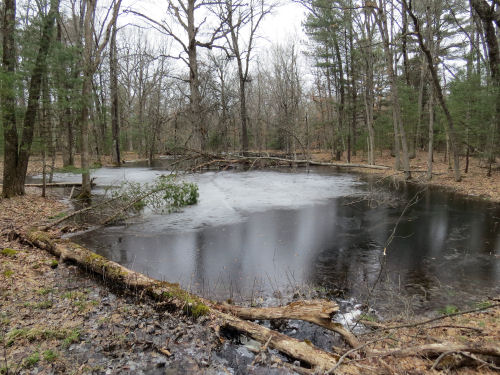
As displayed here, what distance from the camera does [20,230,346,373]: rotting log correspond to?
3.72 meters

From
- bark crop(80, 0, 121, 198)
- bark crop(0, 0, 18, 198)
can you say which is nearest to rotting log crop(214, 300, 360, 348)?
bark crop(0, 0, 18, 198)

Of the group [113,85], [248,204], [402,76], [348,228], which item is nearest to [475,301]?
[348,228]

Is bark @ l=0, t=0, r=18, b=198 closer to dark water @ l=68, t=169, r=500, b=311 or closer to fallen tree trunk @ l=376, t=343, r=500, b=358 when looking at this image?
dark water @ l=68, t=169, r=500, b=311

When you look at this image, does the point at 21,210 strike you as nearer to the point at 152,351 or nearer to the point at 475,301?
Answer: the point at 152,351

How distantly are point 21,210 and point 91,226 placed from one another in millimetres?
2352

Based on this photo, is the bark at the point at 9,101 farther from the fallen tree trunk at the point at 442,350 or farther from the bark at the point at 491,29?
the bark at the point at 491,29

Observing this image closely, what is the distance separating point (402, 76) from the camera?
30.6m

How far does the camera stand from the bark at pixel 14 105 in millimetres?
10805

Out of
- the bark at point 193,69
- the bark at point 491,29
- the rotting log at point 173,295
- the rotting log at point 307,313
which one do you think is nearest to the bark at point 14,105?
the rotting log at point 173,295

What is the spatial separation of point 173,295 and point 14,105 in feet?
34.6

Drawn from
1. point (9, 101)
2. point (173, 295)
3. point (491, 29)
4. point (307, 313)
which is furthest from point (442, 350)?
point (9, 101)

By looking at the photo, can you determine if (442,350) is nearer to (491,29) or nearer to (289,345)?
(289,345)

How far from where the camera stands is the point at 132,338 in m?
4.19

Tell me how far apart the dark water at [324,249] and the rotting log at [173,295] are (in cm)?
111
